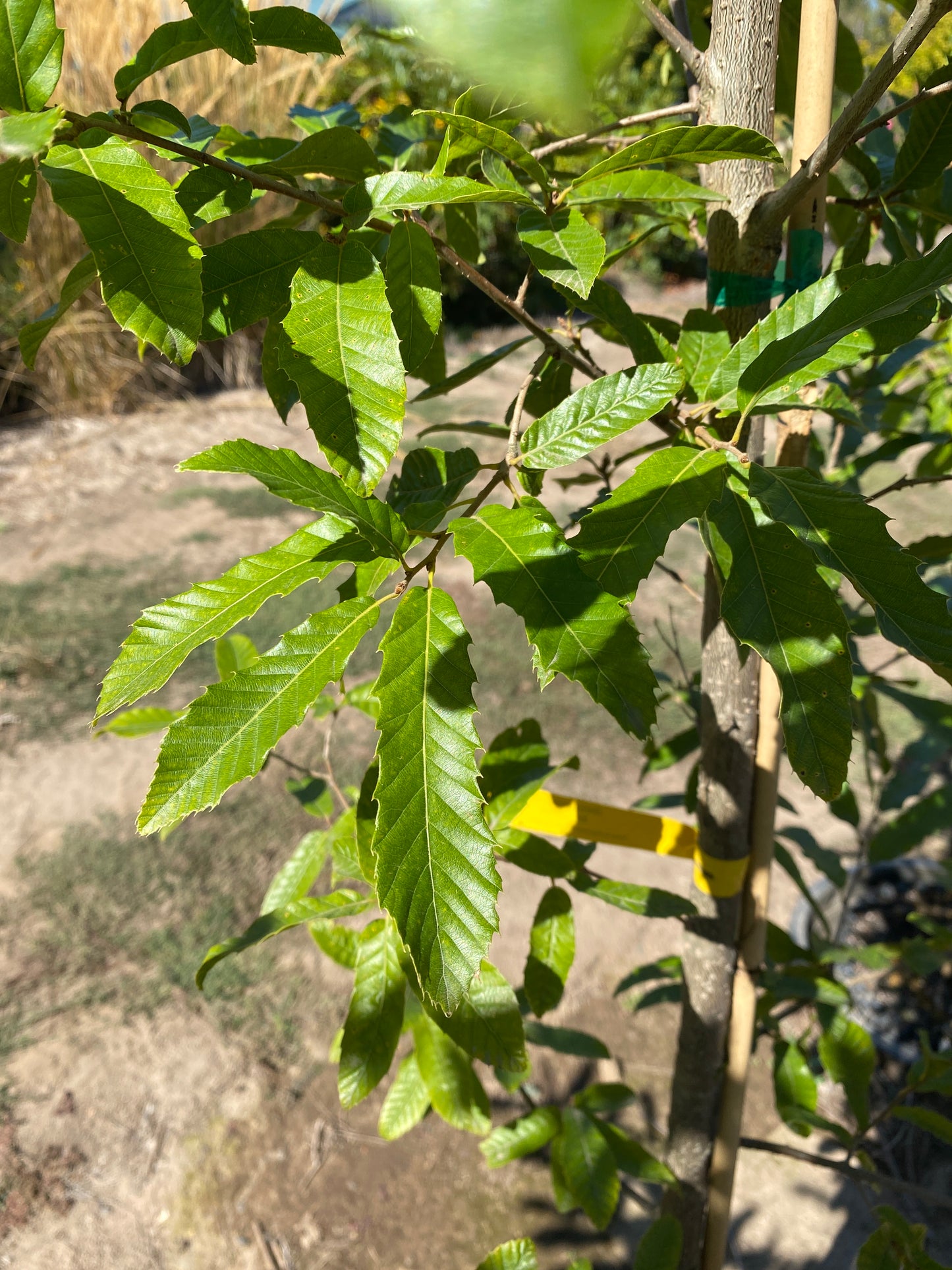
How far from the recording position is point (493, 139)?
0.56 meters

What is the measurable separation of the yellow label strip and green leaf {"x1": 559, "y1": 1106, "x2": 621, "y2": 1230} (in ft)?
1.15

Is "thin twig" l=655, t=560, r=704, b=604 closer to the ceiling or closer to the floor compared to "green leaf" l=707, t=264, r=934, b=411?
closer to the floor

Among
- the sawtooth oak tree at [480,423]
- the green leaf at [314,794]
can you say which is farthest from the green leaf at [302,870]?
the sawtooth oak tree at [480,423]

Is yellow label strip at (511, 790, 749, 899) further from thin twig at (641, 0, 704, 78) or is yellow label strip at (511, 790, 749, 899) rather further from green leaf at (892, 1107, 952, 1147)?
thin twig at (641, 0, 704, 78)

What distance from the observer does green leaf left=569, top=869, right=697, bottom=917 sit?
0.88m

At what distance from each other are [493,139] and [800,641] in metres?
0.36

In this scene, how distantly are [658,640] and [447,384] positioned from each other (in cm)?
208

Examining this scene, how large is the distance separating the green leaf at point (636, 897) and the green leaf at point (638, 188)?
0.61m

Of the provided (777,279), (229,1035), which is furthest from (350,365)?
(229,1035)

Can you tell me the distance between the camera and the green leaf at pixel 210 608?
1.65ft

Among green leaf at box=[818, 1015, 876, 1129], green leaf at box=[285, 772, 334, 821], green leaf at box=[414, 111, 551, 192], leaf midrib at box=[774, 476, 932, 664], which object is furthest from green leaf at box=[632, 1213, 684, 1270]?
green leaf at box=[414, 111, 551, 192]

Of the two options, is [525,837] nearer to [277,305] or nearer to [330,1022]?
[277,305]

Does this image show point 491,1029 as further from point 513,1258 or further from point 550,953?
point 513,1258

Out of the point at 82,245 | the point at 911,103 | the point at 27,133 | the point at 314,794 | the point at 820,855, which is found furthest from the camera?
the point at 82,245
